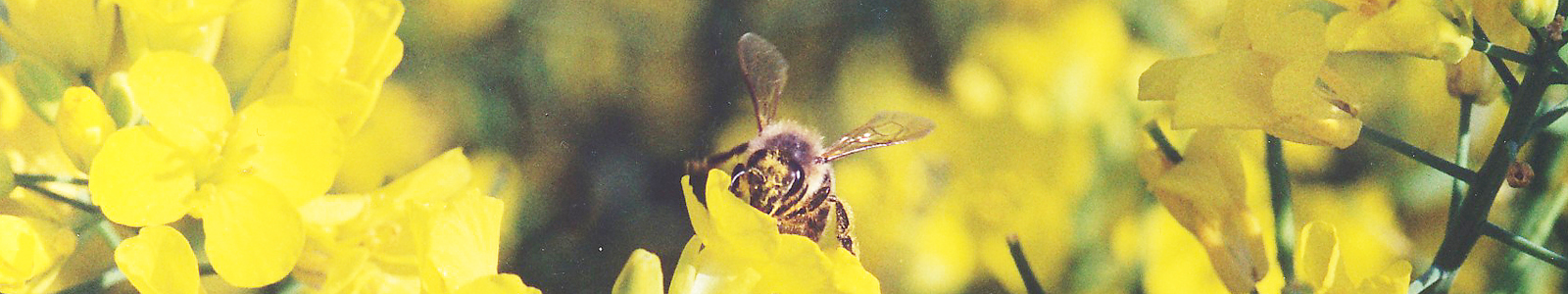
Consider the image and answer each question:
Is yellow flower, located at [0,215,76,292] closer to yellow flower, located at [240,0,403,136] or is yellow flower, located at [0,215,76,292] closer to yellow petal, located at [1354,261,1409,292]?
yellow flower, located at [240,0,403,136]

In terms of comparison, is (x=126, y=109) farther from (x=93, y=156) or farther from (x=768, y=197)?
(x=768, y=197)

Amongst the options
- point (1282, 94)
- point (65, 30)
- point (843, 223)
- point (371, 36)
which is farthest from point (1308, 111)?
point (65, 30)

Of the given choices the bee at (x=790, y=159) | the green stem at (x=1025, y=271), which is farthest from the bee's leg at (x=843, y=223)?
the green stem at (x=1025, y=271)

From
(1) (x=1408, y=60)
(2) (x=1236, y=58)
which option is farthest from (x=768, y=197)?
(1) (x=1408, y=60)

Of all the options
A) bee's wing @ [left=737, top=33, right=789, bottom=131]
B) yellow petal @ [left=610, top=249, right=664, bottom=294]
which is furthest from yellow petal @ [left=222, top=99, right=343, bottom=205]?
bee's wing @ [left=737, top=33, right=789, bottom=131]

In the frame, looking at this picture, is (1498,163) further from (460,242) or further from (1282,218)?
(460,242)

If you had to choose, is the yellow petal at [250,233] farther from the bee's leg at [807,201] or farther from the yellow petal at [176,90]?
the bee's leg at [807,201]
